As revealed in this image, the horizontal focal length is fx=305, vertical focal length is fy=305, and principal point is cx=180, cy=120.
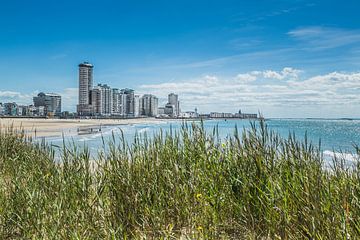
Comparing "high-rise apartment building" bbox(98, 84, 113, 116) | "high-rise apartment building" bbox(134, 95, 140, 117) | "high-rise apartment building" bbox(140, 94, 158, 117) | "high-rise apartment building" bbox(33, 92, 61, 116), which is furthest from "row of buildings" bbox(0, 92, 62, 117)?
"high-rise apartment building" bbox(140, 94, 158, 117)

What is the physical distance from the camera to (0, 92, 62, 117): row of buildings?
440ft

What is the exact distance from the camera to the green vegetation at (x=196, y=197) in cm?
313

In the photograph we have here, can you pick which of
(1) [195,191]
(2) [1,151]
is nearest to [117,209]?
(1) [195,191]

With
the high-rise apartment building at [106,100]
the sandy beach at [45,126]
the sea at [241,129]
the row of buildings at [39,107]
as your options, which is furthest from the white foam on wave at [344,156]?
the high-rise apartment building at [106,100]

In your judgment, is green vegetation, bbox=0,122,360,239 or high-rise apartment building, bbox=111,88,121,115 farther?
high-rise apartment building, bbox=111,88,121,115

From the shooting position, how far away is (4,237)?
3607 millimetres

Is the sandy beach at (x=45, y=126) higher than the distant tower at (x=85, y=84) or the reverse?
the reverse

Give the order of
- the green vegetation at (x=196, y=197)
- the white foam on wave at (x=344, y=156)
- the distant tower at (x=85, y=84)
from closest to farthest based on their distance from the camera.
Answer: the green vegetation at (x=196, y=197), the white foam on wave at (x=344, y=156), the distant tower at (x=85, y=84)

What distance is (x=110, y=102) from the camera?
157750mm

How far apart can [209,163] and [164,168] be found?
696 mm

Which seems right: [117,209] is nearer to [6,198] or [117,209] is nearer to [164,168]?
[164,168]

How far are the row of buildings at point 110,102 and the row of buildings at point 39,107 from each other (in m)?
14.7

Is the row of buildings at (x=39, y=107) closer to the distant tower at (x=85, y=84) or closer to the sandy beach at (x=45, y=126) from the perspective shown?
the distant tower at (x=85, y=84)

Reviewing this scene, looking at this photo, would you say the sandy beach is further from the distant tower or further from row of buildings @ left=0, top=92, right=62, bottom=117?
the distant tower
